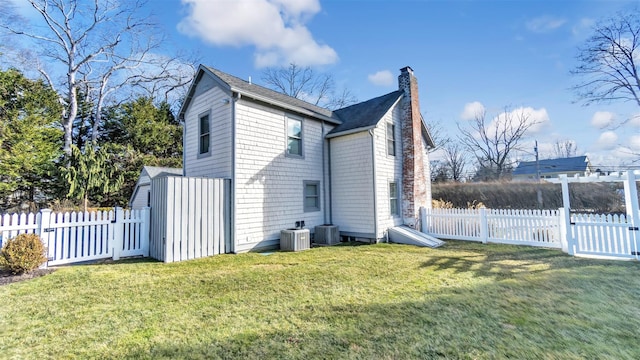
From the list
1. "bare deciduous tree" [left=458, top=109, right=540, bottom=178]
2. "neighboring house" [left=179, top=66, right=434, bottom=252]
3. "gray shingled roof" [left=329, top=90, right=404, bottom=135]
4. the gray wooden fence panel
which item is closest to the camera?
the gray wooden fence panel

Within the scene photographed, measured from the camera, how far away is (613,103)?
749 inches

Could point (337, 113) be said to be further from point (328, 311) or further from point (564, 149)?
point (564, 149)

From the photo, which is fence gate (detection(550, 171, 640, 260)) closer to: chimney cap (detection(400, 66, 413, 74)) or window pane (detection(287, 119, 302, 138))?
chimney cap (detection(400, 66, 413, 74))

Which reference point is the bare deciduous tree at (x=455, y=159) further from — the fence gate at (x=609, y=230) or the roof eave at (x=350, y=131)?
the fence gate at (x=609, y=230)

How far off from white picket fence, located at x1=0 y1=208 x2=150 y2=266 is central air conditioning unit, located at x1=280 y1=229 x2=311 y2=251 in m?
3.99

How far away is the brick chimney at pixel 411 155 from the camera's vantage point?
1122cm

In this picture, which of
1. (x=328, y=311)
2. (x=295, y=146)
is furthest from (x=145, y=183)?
(x=328, y=311)

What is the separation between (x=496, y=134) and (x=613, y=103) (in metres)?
11.9

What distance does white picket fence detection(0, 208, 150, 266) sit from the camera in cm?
625

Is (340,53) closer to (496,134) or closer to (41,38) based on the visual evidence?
(41,38)

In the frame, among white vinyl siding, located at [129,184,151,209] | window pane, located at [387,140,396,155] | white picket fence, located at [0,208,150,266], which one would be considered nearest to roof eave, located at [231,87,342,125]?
window pane, located at [387,140,396,155]

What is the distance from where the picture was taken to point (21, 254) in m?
5.64

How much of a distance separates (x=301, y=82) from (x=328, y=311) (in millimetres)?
27405

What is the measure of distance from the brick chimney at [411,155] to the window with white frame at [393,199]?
1.07ft
